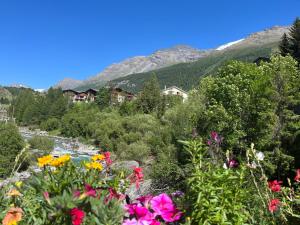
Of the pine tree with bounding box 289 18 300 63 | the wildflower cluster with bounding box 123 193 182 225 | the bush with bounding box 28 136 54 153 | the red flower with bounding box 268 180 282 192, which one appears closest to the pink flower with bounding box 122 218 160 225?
the wildflower cluster with bounding box 123 193 182 225

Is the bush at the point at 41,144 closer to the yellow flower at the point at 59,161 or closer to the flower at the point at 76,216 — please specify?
the yellow flower at the point at 59,161

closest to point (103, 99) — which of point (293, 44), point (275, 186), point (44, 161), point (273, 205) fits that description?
point (293, 44)

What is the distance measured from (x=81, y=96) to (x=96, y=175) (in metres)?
128

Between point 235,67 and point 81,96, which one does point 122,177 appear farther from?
point 81,96

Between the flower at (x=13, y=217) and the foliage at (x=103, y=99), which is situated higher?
the foliage at (x=103, y=99)

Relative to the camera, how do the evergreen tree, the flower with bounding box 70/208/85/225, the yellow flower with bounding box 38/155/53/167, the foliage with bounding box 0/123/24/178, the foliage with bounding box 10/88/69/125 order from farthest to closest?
the foliage with bounding box 10/88/69/125 < the evergreen tree < the foliage with bounding box 0/123/24/178 < the yellow flower with bounding box 38/155/53/167 < the flower with bounding box 70/208/85/225

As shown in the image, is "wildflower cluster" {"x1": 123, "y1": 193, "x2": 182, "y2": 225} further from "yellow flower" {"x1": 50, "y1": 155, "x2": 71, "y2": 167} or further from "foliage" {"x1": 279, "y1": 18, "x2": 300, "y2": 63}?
"foliage" {"x1": 279, "y1": 18, "x2": 300, "y2": 63}

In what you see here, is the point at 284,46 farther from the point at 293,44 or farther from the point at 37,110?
the point at 37,110

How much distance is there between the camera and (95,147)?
200 ft

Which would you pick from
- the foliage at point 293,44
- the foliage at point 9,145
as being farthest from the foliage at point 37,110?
the foliage at point 293,44

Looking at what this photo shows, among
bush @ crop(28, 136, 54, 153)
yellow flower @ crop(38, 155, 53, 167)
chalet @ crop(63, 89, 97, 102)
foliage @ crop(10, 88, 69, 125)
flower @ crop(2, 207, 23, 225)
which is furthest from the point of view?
Result: chalet @ crop(63, 89, 97, 102)

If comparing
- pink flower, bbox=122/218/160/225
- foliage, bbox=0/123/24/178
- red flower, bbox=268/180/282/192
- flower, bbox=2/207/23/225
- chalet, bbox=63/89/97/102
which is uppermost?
chalet, bbox=63/89/97/102

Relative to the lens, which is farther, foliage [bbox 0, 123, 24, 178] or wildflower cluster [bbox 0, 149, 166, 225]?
foliage [bbox 0, 123, 24, 178]

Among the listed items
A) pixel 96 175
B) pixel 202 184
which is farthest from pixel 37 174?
pixel 202 184
